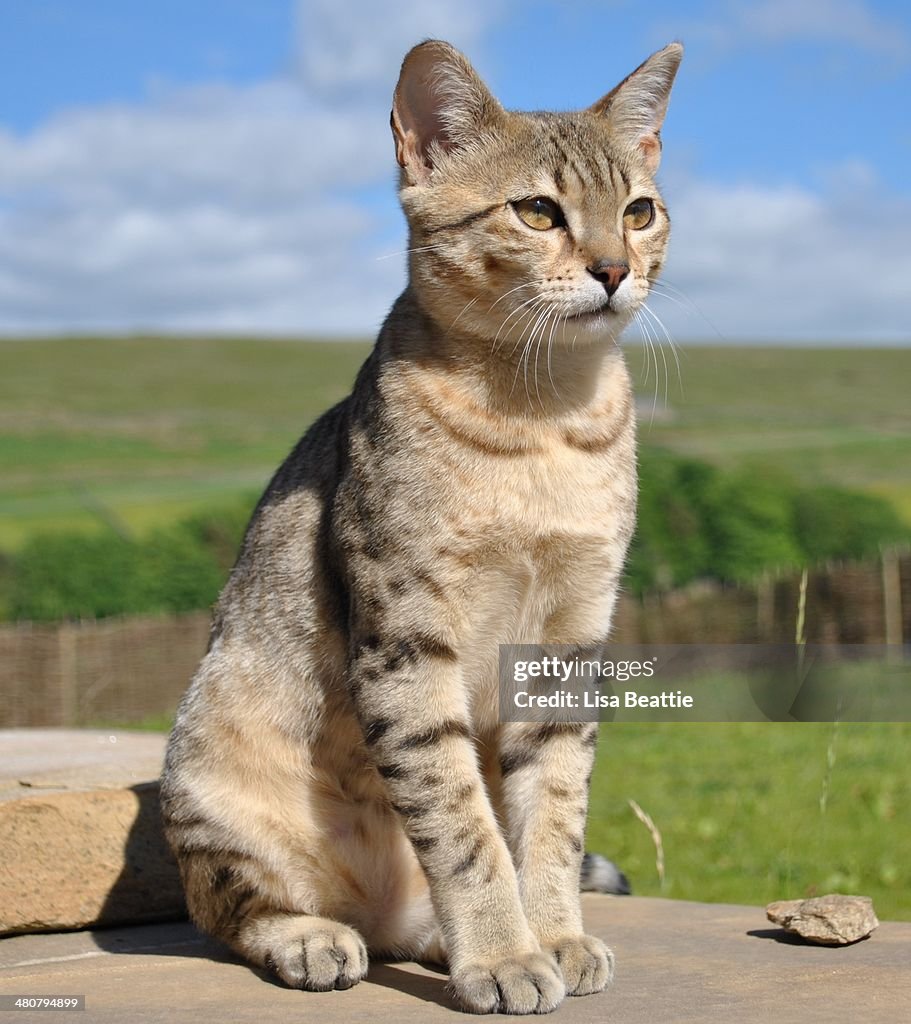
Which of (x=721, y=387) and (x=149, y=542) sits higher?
(x=721, y=387)

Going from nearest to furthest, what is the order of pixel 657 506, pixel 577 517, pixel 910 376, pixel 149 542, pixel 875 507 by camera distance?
pixel 577 517, pixel 149 542, pixel 657 506, pixel 875 507, pixel 910 376

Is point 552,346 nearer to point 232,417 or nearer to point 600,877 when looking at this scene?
point 600,877

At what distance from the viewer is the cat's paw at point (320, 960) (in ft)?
11.3

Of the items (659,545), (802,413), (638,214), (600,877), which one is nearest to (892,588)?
(659,545)

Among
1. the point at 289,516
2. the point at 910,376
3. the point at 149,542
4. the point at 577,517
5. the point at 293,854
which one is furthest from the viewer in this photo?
the point at 910,376

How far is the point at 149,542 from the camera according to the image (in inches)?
790

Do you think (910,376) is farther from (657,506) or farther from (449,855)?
(449,855)

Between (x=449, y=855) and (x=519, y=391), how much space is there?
4.25 ft

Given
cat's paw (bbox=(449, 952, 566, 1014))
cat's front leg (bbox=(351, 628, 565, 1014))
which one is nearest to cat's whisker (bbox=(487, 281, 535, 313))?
cat's front leg (bbox=(351, 628, 565, 1014))

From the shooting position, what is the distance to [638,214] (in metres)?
3.76

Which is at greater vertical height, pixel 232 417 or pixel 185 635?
pixel 232 417

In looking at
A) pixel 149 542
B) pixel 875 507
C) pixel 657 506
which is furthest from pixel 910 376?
pixel 149 542

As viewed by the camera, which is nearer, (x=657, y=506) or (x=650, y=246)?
(x=650, y=246)

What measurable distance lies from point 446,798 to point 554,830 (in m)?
0.43
